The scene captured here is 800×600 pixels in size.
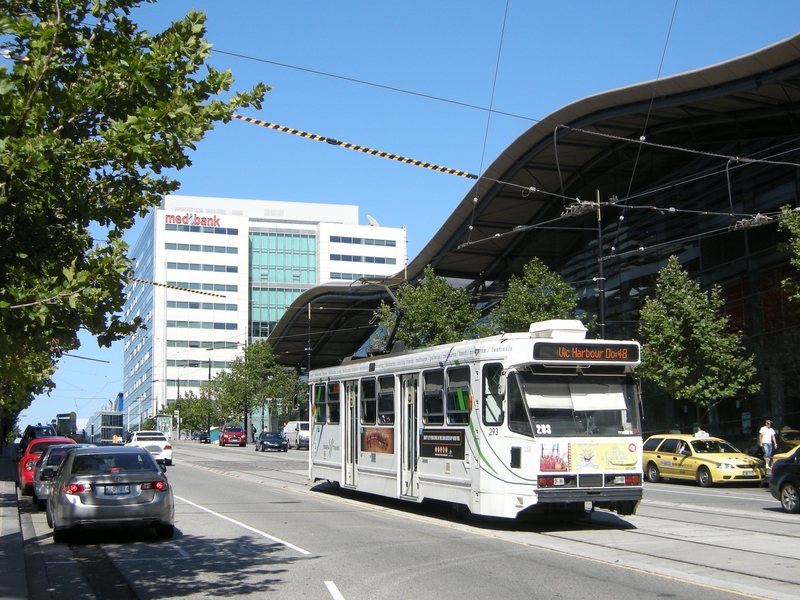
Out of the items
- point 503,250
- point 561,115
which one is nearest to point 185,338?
point 503,250

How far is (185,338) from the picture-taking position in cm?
12019

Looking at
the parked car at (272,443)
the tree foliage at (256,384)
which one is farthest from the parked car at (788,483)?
the tree foliage at (256,384)

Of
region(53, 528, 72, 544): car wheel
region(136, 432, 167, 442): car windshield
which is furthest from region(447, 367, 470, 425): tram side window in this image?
region(136, 432, 167, 442): car windshield

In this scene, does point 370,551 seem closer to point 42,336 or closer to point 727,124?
point 42,336

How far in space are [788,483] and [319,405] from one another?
11.4 metres

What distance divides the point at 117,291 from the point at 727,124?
35182 mm

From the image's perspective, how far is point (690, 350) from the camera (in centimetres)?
3281

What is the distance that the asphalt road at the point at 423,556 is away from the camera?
9820 mm

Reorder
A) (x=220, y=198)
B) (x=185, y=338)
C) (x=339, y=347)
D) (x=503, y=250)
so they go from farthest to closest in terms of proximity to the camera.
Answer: (x=220, y=198) < (x=185, y=338) < (x=339, y=347) < (x=503, y=250)

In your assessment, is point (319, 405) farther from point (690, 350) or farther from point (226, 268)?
point (226, 268)

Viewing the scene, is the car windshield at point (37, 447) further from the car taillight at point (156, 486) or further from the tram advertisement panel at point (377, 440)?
the car taillight at point (156, 486)

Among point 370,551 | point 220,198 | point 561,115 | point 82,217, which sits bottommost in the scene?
point 370,551

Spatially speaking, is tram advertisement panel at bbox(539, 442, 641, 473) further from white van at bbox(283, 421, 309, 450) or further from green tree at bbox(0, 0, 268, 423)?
white van at bbox(283, 421, 309, 450)

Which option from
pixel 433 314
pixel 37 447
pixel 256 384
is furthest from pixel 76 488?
pixel 256 384
